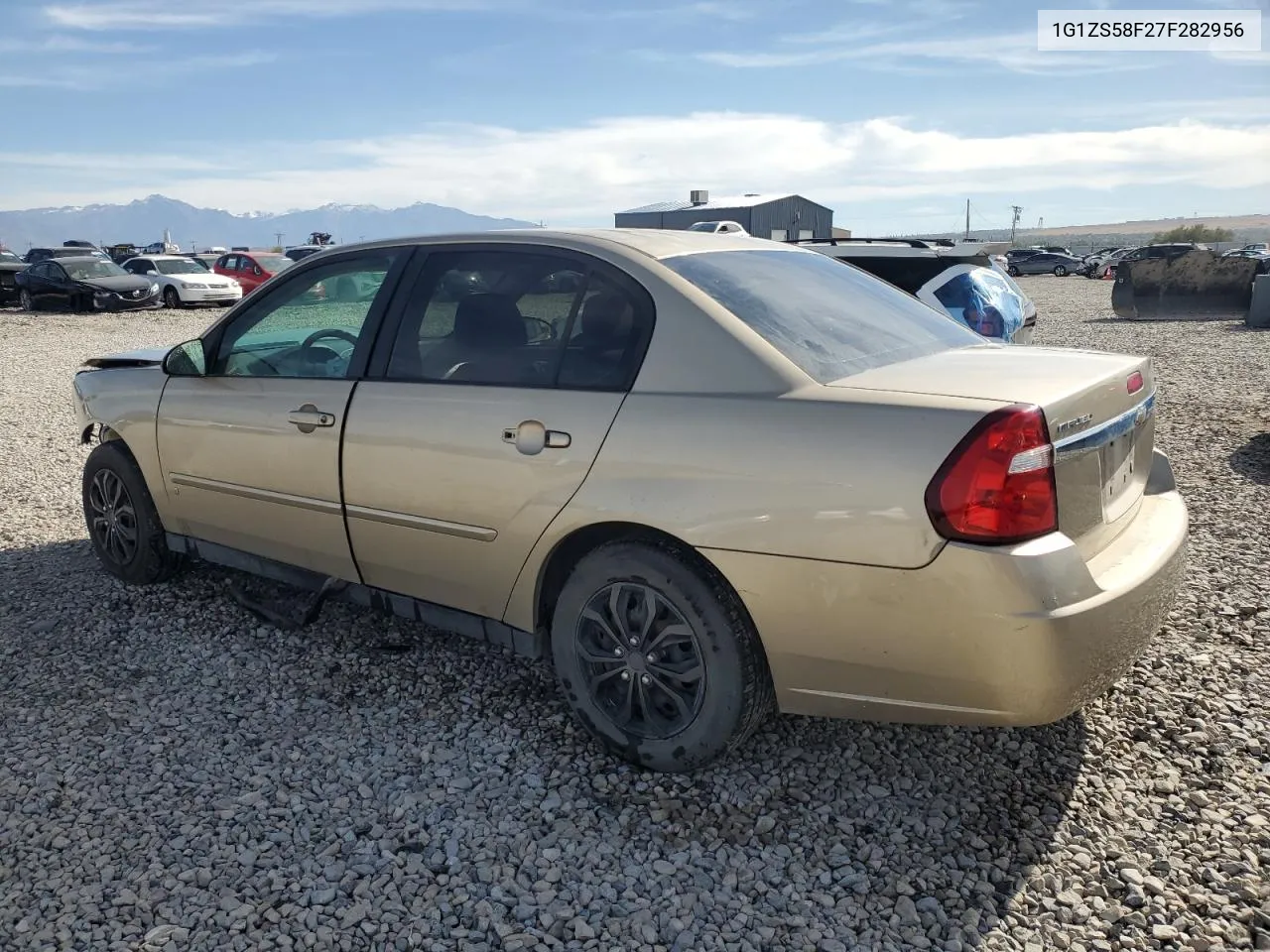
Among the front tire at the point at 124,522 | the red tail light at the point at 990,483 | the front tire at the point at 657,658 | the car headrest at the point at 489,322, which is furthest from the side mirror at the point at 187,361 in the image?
the red tail light at the point at 990,483

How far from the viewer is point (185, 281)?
82.6 ft

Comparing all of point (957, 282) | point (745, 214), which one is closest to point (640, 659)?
point (957, 282)

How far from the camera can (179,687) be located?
376 centimetres

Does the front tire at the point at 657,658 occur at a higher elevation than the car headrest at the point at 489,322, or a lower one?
lower

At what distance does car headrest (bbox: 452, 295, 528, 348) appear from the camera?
3.33m

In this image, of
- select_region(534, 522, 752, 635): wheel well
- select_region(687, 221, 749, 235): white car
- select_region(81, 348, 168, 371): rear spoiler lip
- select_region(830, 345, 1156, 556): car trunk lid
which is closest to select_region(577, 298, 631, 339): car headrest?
select_region(534, 522, 752, 635): wheel well

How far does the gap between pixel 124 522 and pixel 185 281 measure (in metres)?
23.0

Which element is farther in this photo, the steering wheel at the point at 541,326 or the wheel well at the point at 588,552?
the steering wheel at the point at 541,326

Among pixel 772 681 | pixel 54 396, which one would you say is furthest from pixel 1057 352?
pixel 54 396

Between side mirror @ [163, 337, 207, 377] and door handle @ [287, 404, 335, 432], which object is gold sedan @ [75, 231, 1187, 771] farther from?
side mirror @ [163, 337, 207, 377]

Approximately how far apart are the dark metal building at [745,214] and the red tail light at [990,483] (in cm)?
4258

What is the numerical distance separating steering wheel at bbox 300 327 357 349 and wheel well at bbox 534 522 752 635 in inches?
48.4

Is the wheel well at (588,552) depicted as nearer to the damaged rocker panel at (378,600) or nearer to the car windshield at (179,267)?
the damaged rocker panel at (378,600)

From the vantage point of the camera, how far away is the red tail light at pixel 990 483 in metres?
2.42
